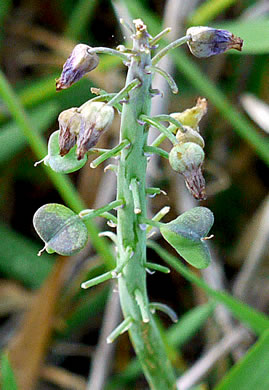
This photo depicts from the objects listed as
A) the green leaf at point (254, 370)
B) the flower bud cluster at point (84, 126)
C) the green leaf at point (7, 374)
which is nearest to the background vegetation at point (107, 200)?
the green leaf at point (254, 370)

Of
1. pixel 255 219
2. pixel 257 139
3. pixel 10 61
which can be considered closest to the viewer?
pixel 257 139

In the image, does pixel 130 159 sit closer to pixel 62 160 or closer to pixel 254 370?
pixel 62 160

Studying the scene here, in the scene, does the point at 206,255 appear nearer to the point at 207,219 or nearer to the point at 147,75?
the point at 207,219

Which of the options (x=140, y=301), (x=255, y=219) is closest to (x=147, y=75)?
(x=140, y=301)

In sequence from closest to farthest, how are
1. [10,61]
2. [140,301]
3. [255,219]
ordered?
[140,301] < [255,219] < [10,61]

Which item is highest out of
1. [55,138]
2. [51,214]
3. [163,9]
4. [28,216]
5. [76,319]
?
[163,9]

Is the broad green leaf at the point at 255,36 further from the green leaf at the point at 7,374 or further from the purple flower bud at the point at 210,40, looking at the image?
the green leaf at the point at 7,374
